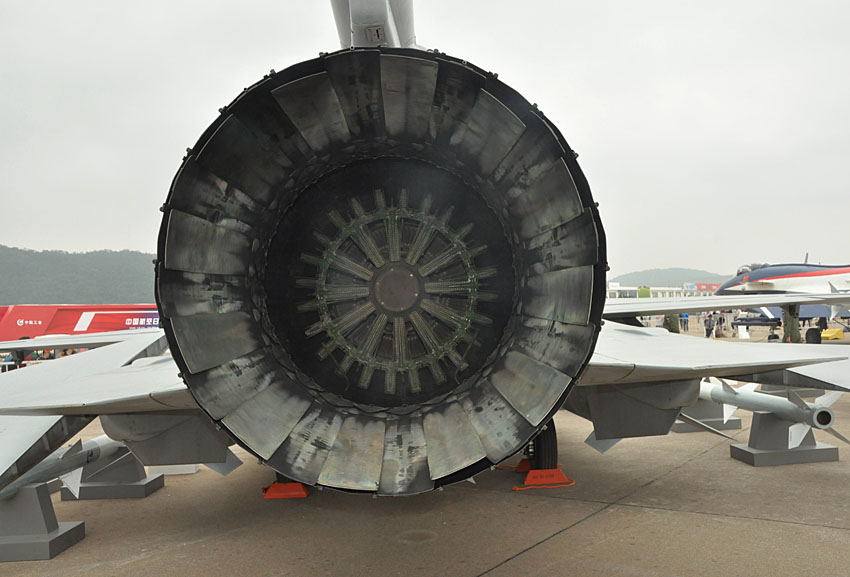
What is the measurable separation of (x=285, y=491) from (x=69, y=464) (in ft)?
5.36

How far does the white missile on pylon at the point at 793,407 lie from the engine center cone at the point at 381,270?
369 cm

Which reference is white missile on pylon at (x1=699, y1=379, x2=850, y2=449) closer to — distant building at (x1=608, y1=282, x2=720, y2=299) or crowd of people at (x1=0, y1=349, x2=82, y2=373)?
crowd of people at (x1=0, y1=349, x2=82, y2=373)

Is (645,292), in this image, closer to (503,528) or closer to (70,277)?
(503,528)

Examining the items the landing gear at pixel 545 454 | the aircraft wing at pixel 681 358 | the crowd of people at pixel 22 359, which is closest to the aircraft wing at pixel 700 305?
the landing gear at pixel 545 454

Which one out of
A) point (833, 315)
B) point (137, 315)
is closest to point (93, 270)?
point (137, 315)

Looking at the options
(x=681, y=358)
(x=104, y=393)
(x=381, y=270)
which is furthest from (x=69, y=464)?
(x=681, y=358)

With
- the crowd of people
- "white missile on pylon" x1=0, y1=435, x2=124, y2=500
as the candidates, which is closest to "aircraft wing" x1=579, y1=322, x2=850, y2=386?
"white missile on pylon" x1=0, y1=435, x2=124, y2=500

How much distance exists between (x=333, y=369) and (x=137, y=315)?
859 inches

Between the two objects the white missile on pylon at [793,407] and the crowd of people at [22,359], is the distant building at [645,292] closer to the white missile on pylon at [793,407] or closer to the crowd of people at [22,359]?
the white missile on pylon at [793,407]

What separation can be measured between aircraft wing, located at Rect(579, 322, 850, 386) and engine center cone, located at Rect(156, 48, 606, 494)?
0.44m

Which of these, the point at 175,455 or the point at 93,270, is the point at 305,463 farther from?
the point at 93,270

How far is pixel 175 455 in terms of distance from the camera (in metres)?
3.44

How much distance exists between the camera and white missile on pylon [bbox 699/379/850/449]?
16.0 feet

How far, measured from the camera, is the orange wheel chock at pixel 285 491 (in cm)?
486
